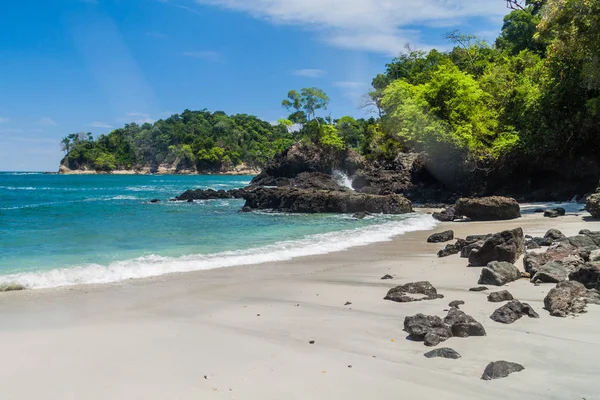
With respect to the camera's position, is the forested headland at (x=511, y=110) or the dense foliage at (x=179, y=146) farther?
the dense foliage at (x=179, y=146)

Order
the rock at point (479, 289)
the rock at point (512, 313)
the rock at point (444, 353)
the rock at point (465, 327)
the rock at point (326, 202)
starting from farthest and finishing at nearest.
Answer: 1. the rock at point (326, 202)
2. the rock at point (479, 289)
3. the rock at point (512, 313)
4. the rock at point (465, 327)
5. the rock at point (444, 353)

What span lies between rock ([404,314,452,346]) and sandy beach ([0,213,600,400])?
11cm

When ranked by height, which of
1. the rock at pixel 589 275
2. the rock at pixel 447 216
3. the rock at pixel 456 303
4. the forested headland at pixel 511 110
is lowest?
the rock at pixel 447 216

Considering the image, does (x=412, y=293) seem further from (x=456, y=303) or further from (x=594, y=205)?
(x=594, y=205)

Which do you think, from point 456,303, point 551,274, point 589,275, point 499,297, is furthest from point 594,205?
point 456,303

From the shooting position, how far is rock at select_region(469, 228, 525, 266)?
28.8 feet

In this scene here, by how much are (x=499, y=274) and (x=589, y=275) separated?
1.29m

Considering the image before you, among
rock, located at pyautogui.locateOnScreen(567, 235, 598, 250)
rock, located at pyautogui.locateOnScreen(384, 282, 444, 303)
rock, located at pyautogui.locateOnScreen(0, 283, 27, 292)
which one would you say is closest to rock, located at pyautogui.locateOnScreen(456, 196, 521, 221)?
rock, located at pyautogui.locateOnScreen(567, 235, 598, 250)

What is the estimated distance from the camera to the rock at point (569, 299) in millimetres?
5539

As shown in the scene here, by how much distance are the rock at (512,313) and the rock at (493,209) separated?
14.4 metres

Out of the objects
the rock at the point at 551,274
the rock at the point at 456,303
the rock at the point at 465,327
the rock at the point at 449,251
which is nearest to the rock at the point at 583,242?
the rock at the point at 551,274

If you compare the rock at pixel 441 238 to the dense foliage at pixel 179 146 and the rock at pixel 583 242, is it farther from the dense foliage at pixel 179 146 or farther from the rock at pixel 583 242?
the dense foliage at pixel 179 146

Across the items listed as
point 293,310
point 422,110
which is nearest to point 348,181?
point 422,110

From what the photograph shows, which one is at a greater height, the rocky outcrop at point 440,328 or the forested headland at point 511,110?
the forested headland at point 511,110
